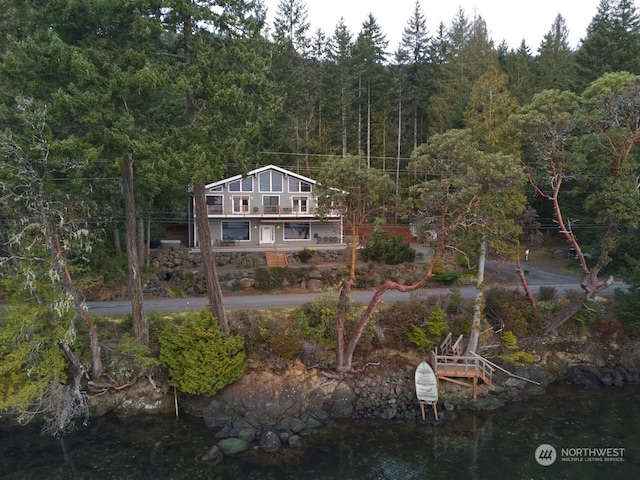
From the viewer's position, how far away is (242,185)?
108 feet

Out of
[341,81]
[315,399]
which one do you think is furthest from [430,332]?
[341,81]

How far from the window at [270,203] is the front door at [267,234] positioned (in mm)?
1693

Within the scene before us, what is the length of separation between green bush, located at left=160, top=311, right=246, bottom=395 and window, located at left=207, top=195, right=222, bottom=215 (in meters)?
16.2

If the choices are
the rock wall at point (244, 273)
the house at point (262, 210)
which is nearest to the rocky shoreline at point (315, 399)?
the rock wall at point (244, 273)

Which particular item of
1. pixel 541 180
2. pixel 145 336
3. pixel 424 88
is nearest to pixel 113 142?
pixel 145 336

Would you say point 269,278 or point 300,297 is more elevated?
point 269,278

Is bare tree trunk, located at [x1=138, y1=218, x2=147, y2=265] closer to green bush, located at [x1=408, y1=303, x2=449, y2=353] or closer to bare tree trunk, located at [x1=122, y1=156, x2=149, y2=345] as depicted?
bare tree trunk, located at [x1=122, y1=156, x2=149, y2=345]

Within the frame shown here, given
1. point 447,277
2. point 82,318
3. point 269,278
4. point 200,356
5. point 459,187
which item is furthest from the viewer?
point 447,277

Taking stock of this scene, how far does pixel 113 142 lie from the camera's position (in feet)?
45.5

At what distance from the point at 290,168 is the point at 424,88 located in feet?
48.3

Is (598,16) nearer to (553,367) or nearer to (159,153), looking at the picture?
(553,367)

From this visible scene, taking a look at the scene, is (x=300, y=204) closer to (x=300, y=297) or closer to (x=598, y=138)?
(x=300, y=297)

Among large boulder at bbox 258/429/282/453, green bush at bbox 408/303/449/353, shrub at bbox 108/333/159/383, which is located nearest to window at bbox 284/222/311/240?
green bush at bbox 408/303/449/353

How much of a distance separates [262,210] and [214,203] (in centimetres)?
367
